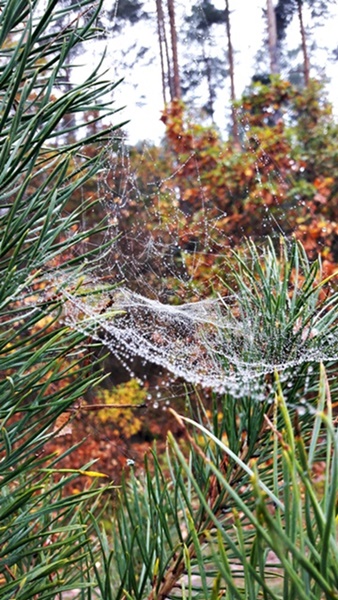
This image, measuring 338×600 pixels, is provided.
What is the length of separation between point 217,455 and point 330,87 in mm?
3995

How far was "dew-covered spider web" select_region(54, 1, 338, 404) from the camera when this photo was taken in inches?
26.5

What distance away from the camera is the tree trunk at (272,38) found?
423 centimetres

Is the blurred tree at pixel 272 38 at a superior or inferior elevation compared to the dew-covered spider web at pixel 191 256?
superior

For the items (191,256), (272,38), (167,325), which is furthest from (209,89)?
(167,325)

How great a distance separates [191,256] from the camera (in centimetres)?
313

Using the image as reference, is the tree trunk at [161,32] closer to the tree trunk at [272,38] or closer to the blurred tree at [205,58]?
the blurred tree at [205,58]

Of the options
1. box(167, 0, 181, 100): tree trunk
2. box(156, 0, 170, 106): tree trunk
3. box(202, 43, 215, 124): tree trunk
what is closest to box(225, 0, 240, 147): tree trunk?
box(202, 43, 215, 124): tree trunk

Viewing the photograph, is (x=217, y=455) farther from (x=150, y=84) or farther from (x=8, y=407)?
(x=150, y=84)

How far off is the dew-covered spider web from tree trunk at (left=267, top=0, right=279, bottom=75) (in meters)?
0.58

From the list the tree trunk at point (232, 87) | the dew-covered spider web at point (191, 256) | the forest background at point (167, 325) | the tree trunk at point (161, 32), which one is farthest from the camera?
the tree trunk at point (232, 87)

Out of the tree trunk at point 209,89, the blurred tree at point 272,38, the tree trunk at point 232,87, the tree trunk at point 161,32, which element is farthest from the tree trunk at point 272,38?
the tree trunk at point 161,32

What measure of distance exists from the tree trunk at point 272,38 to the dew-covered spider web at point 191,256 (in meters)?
0.58

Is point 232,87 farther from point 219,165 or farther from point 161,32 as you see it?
point 161,32

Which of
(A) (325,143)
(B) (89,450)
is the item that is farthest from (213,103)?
(B) (89,450)
